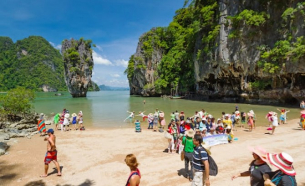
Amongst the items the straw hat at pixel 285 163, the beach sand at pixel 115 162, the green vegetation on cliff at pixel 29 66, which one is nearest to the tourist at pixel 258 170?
the straw hat at pixel 285 163

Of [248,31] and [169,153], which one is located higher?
[248,31]

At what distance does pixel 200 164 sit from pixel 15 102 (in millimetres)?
18568

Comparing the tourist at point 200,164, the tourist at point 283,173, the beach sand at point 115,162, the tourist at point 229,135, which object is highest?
the tourist at point 283,173

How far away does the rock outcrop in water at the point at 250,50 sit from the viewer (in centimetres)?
2413

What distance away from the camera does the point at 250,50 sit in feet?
95.4

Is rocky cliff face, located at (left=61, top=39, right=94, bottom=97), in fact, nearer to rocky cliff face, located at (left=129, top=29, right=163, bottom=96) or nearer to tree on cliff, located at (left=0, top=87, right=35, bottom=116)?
rocky cliff face, located at (left=129, top=29, right=163, bottom=96)

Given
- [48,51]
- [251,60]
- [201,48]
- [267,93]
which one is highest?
[48,51]

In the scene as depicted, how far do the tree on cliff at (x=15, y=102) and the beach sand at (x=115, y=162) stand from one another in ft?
22.5

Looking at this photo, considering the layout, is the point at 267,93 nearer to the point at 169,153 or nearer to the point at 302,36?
the point at 302,36

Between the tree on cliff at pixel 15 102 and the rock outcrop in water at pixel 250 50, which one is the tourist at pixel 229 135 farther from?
the rock outcrop in water at pixel 250 50

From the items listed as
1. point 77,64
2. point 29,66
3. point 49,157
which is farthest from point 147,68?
point 29,66

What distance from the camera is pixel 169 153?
8352mm

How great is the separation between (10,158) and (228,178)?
9605 mm

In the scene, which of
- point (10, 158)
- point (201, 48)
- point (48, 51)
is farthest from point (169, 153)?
point (48, 51)
